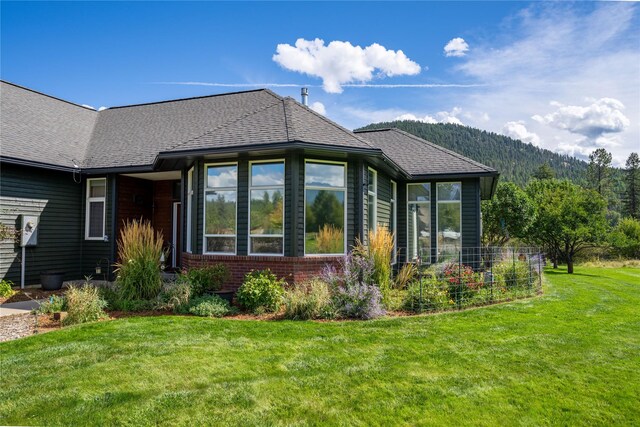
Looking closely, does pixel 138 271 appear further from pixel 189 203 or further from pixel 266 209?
pixel 266 209

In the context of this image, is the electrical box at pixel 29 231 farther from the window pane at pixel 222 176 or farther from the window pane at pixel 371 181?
the window pane at pixel 371 181

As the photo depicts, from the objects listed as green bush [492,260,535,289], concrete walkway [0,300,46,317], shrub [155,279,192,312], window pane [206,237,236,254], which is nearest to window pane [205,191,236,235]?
window pane [206,237,236,254]

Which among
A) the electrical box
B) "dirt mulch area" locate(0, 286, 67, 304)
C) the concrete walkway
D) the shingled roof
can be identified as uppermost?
the shingled roof

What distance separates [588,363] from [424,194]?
307 inches

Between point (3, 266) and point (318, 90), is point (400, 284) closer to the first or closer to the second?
point (318, 90)

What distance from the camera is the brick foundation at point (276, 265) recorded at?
295 inches

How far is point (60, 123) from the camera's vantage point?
39.5 ft

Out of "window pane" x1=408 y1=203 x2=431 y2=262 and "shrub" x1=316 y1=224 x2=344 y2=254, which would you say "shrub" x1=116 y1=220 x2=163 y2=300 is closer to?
"shrub" x1=316 y1=224 x2=344 y2=254

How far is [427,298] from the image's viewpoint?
7000mm

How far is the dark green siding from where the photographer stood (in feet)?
30.2

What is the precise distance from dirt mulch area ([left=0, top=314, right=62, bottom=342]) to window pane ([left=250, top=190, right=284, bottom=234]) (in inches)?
146

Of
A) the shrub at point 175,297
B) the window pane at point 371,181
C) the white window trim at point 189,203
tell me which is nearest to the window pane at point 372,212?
the window pane at point 371,181

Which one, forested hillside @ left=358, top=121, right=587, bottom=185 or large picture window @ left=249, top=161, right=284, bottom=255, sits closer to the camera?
large picture window @ left=249, top=161, right=284, bottom=255

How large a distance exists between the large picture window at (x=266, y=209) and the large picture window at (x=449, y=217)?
5700mm
